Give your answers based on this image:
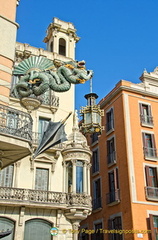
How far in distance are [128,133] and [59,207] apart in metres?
9.36

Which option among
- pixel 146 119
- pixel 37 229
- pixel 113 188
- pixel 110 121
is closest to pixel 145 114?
pixel 146 119

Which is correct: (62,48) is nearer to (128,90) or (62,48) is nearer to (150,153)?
(128,90)

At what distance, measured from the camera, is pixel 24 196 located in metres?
19.8

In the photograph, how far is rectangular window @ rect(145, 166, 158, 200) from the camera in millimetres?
24766

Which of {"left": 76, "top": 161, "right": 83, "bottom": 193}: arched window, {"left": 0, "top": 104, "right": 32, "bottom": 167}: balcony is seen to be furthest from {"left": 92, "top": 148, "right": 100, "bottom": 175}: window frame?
{"left": 0, "top": 104, "right": 32, "bottom": 167}: balcony

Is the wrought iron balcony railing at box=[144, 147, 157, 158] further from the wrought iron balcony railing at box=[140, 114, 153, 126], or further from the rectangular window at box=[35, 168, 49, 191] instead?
the rectangular window at box=[35, 168, 49, 191]

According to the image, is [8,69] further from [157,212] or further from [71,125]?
[157,212]

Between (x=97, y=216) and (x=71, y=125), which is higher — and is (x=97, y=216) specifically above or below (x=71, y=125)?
below

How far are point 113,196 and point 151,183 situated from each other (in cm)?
330

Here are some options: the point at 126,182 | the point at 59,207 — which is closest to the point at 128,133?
the point at 126,182

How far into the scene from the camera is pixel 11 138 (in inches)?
379

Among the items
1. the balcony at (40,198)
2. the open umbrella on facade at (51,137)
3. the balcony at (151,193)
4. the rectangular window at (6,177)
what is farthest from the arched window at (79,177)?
the open umbrella on facade at (51,137)

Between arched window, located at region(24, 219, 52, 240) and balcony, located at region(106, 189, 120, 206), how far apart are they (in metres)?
6.72

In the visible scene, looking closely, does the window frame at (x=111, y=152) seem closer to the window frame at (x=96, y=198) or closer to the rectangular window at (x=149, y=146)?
the window frame at (x=96, y=198)
